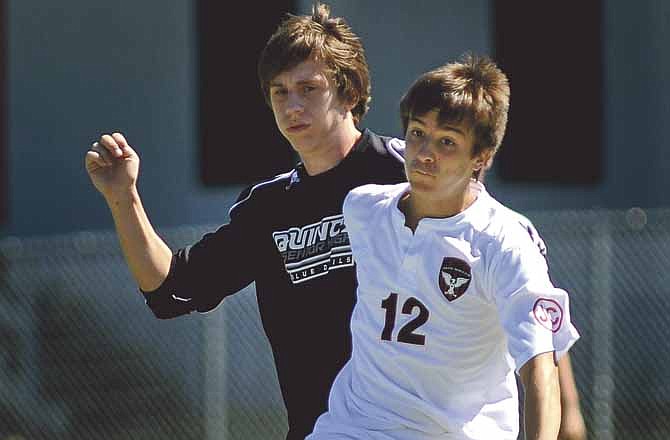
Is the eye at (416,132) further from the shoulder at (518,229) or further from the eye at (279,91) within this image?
the eye at (279,91)

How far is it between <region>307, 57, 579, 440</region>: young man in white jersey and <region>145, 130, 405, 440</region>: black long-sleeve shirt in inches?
20.5

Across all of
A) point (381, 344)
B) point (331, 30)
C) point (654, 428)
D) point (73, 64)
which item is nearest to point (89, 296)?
point (73, 64)

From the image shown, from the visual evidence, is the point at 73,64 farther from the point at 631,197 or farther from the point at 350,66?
the point at 350,66

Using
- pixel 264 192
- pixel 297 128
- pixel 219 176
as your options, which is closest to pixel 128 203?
pixel 264 192

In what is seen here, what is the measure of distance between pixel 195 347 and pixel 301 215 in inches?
242

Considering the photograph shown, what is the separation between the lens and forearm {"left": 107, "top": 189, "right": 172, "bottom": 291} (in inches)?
155

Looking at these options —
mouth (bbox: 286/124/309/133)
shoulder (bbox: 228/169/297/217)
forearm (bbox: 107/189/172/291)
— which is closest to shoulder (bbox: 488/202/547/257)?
mouth (bbox: 286/124/309/133)

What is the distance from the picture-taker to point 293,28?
3980mm

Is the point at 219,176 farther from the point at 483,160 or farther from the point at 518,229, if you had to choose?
the point at 518,229

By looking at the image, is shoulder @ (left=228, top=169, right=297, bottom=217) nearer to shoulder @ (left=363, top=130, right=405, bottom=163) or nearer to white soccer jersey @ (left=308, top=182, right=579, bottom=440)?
shoulder @ (left=363, top=130, right=405, bottom=163)

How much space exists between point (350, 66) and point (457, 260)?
3.46ft

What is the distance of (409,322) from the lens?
10.5ft

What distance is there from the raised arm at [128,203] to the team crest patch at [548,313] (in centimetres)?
135

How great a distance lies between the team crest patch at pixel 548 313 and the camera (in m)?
3.00
